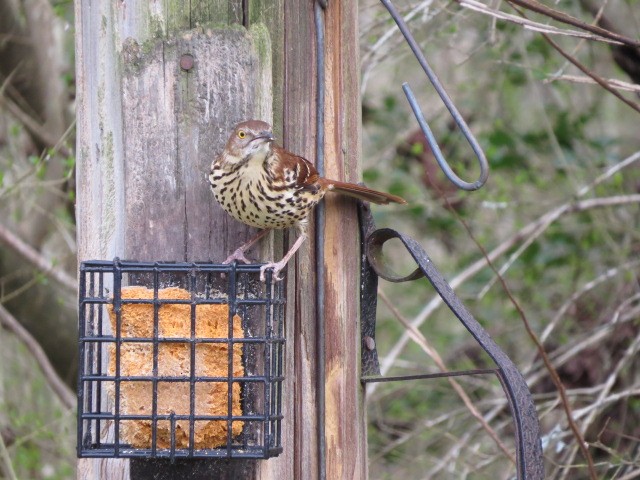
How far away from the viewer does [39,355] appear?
5.55 meters

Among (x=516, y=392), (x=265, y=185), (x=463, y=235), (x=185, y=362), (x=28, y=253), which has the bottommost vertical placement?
(x=516, y=392)

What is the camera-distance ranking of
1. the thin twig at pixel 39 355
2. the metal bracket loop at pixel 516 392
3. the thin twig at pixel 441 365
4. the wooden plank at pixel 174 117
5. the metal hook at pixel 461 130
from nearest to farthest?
the metal bracket loop at pixel 516 392
the metal hook at pixel 461 130
the wooden plank at pixel 174 117
the thin twig at pixel 441 365
the thin twig at pixel 39 355

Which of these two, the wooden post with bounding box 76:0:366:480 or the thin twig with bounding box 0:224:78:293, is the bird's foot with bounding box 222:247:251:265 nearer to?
the wooden post with bounding box 76:0:366:480

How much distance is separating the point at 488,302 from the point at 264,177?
14.8 feet

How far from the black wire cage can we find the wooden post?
12cm

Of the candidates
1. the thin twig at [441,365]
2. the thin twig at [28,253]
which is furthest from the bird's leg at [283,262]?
the thin twig at [28,253]

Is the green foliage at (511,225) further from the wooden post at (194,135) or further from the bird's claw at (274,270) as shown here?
the bird's claw at (274,270)

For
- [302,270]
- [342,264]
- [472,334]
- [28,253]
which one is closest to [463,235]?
[28,253]

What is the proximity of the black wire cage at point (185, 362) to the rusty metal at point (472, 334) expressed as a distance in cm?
44

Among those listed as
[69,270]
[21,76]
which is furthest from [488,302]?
[21,76]

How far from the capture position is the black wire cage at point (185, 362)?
2570mm

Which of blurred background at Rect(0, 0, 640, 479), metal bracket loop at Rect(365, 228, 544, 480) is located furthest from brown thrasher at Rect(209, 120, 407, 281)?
blurred background at Rect(0, 0, 640, 479)

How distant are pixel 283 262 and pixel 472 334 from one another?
21.8 inches

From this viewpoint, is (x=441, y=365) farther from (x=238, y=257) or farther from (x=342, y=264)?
(x=238, y=257)
